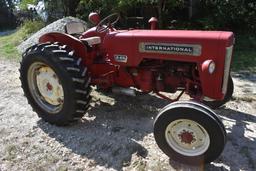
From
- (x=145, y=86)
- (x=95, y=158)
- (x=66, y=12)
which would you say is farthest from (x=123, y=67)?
(x=66, y=12)

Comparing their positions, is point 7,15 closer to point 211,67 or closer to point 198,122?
point 211,67

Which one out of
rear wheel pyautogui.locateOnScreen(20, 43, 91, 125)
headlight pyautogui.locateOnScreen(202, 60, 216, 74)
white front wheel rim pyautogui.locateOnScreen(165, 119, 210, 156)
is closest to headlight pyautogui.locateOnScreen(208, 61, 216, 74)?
headlight pyautogui.locateOnScreen(202, 60, 216, 74)

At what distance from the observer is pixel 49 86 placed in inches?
173

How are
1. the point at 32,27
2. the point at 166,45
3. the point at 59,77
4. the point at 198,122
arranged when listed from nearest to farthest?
the point at 198,122, the point at 166,45, the point at 59,77, the point at 32,27

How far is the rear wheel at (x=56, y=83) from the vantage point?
3.94 meters

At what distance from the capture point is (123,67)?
13.9 ft

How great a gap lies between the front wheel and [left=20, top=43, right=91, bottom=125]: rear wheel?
108 cm

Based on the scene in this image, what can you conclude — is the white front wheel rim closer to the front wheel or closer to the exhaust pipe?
the front wheel

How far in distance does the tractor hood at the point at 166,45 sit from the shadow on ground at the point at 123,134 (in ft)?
2.68

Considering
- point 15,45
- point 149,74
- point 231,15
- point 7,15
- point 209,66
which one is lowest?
point 7,15

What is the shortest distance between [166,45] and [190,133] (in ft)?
3.29

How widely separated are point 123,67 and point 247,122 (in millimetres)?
1729

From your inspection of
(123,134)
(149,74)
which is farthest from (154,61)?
(123,134)

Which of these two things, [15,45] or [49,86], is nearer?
[49,86]
